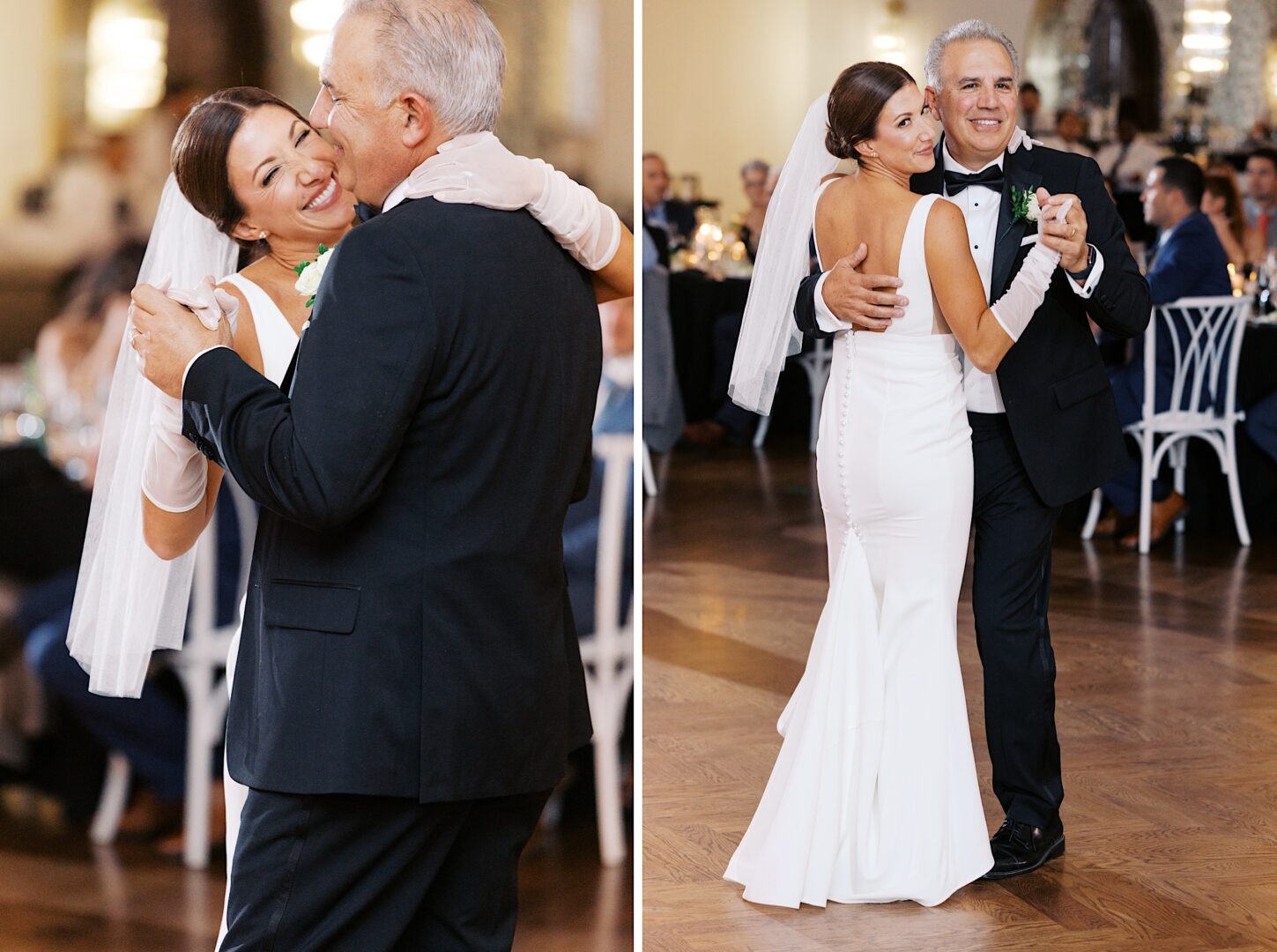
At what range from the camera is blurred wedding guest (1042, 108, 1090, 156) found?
1218 cm

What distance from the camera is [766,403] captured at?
317 centimetres

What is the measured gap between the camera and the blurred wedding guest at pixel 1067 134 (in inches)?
480

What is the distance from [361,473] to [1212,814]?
101 inches

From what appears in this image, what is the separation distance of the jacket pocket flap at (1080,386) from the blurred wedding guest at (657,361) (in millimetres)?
4730

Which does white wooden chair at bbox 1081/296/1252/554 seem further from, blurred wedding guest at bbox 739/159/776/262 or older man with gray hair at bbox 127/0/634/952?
older man with gray hair at bbox 127/0/634/952

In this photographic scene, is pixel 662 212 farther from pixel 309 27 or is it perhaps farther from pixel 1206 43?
pixel 309 27

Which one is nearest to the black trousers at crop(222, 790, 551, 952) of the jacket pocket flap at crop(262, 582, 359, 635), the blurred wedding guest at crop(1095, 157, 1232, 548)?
the jacket pocket flap at crop(262, 582, 359, 635)

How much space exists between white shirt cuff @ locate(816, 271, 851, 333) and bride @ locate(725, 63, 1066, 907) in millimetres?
35

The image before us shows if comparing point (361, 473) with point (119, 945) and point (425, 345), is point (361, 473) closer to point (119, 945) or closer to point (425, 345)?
point (425, 345)

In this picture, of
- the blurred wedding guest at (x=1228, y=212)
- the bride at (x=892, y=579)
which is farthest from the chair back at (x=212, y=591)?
the blurred wedding guest at (x=1228, y=212)

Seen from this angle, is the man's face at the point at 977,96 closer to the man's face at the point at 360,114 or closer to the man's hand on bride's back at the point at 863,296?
the man's hand on bride's back at the point at 863,296

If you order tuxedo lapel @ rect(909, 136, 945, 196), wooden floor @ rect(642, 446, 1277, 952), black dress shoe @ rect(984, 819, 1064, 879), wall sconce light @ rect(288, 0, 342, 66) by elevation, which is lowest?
wooden floor @ rect(642, 446, 1277, 952)

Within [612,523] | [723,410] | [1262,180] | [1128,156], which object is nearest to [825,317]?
[612,523]

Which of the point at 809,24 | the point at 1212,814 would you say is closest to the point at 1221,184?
the point at 1212,814
